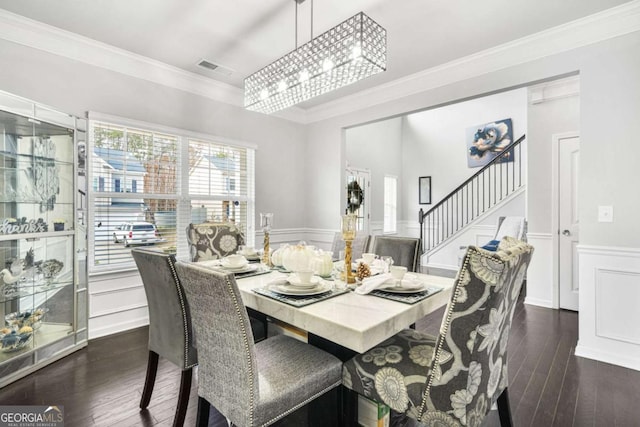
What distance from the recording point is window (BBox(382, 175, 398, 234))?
7.43 m

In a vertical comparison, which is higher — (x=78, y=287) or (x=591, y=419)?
(x=78, y=287)

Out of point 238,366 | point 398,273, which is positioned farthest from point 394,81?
point 238,366

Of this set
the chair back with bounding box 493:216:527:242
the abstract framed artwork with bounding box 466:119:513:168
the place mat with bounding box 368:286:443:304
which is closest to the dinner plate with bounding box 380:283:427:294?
the place mat with bounding box 368:286:443:304

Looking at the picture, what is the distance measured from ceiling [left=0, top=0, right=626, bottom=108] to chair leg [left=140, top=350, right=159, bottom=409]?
2.42m

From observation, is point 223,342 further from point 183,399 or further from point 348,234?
point 348,234

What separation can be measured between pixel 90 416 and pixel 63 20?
2.86m

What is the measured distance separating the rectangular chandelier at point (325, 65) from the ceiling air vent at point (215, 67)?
35.3 inches

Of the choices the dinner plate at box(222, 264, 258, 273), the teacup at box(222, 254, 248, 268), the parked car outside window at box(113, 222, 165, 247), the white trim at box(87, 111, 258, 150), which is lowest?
the dinner plate at box(222, 264, 258, 273)

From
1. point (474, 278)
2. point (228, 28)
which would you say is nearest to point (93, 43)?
point (228, 28)

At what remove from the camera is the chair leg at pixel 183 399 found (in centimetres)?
157

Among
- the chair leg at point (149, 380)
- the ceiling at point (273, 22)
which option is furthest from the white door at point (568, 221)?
the chair leg at point (149, 380)

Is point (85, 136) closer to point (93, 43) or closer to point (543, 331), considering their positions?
point (93, 43)

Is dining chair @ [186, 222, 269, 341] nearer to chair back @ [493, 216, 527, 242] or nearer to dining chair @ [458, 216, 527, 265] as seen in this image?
dining chair @ [458, 216, 527, 265]

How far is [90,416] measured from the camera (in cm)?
180
